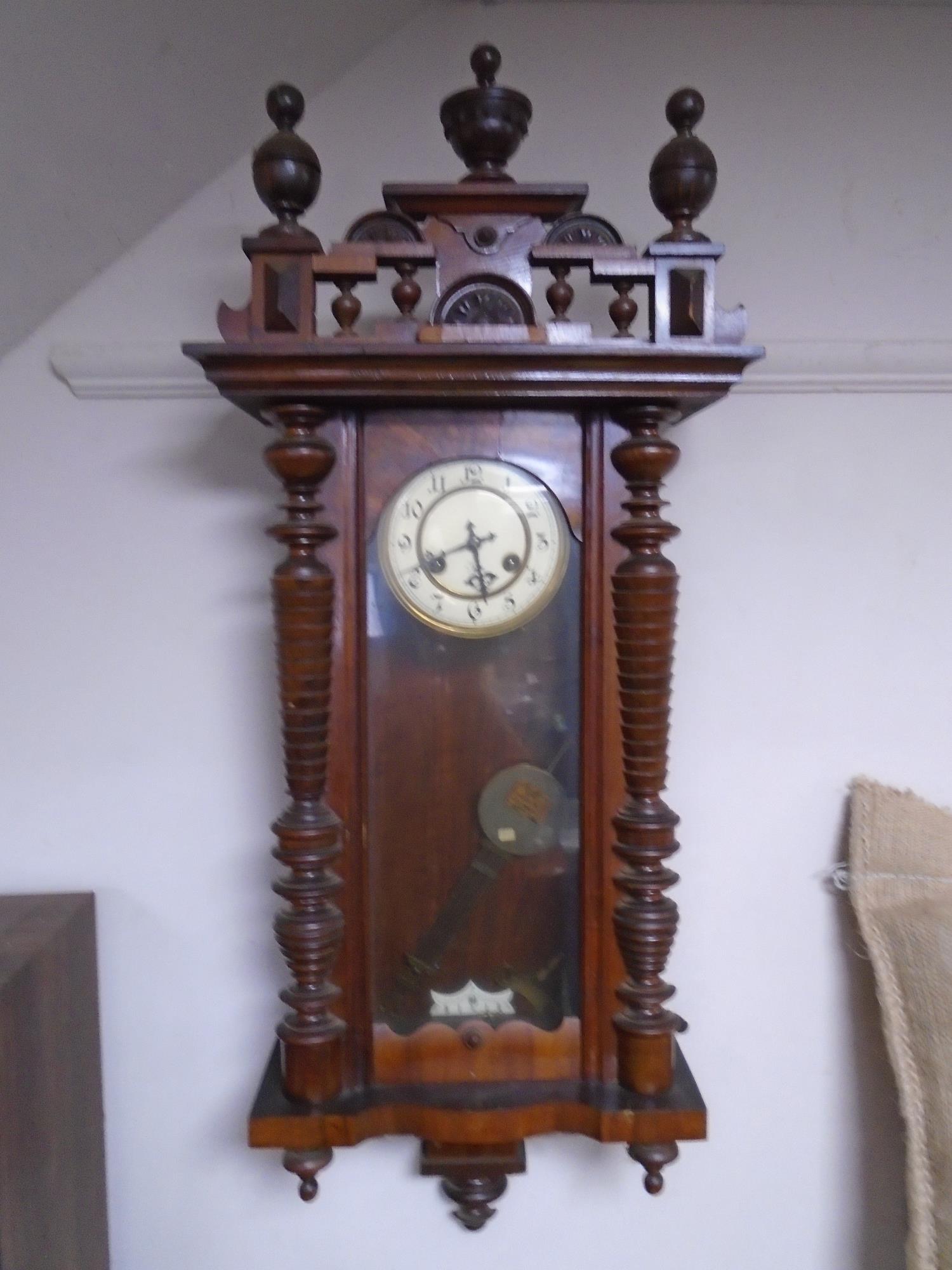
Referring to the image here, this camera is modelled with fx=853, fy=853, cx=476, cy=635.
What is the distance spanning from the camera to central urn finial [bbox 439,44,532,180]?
1.87 feet

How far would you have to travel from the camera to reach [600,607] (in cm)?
61

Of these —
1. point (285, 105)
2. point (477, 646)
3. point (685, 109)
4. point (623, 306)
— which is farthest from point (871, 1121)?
point (285, 105)

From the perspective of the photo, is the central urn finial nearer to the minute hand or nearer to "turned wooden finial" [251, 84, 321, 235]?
"turned wooden finial" [251, 84, 321, 235]

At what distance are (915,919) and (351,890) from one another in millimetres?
476

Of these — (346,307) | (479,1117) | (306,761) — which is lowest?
(479,1117)

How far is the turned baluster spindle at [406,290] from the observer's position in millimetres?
575

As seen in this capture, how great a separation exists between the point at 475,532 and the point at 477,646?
8cm

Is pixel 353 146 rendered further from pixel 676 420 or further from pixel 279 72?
pixel 676 420

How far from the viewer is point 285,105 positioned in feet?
1.83

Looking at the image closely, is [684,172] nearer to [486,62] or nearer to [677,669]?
[486,62]

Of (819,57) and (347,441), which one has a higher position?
(819,57)

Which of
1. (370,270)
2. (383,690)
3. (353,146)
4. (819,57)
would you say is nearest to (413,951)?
(383,690)

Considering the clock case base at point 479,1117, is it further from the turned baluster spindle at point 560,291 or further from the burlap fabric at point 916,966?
the turned baluster spindle at point 560,291

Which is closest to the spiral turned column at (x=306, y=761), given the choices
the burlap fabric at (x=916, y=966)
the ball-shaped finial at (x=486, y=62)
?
the ball-shaped finial at (x=486, y=62)
